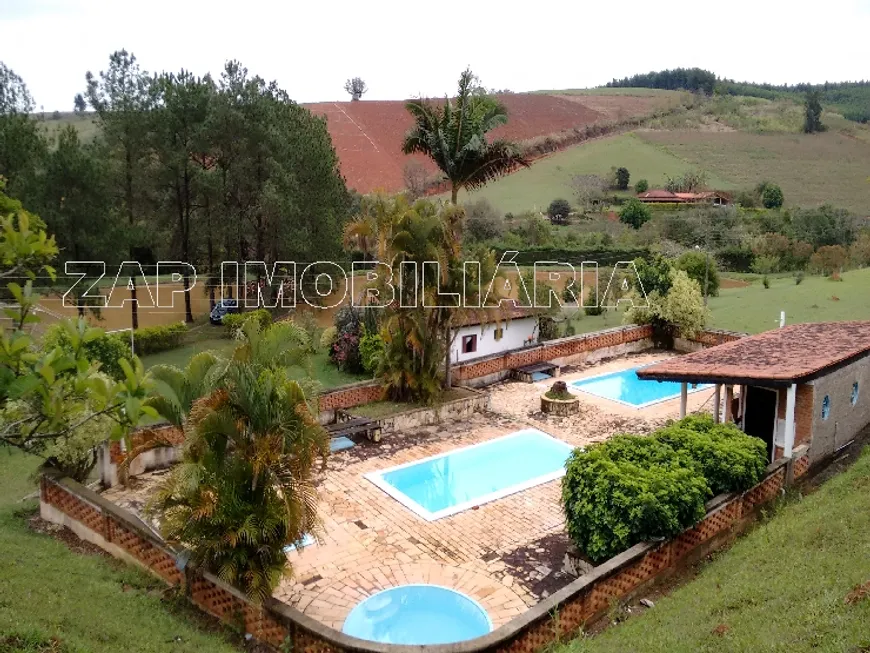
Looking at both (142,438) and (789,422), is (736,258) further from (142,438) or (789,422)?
(142,438)

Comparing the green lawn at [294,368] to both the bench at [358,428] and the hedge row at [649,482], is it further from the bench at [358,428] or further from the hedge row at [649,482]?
the hedge row at [649,482]

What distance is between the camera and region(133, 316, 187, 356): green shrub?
78.2 ft

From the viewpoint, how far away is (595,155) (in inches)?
3452

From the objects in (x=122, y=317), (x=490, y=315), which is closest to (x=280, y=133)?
(x=122, y=317)

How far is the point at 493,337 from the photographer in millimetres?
22891

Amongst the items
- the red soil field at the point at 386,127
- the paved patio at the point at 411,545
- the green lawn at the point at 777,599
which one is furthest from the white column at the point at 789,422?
the red soil field at the point at 386,127

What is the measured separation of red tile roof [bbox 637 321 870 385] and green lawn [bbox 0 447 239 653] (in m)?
8.69

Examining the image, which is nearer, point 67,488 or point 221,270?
point 67,488

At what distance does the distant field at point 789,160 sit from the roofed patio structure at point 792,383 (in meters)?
64.1

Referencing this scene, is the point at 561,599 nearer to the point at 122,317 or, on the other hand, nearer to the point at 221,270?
the point at 221,270

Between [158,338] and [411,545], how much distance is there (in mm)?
→ 16351

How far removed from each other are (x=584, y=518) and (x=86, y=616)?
5843mm

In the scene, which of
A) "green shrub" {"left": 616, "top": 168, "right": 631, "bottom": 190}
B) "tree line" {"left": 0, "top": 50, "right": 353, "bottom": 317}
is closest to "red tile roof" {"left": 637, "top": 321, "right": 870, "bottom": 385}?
"tree line" {"left": 0, "top": 50, "right": 353, "bottom": 317}

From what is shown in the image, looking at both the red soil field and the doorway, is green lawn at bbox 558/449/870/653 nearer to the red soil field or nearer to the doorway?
the doorway
